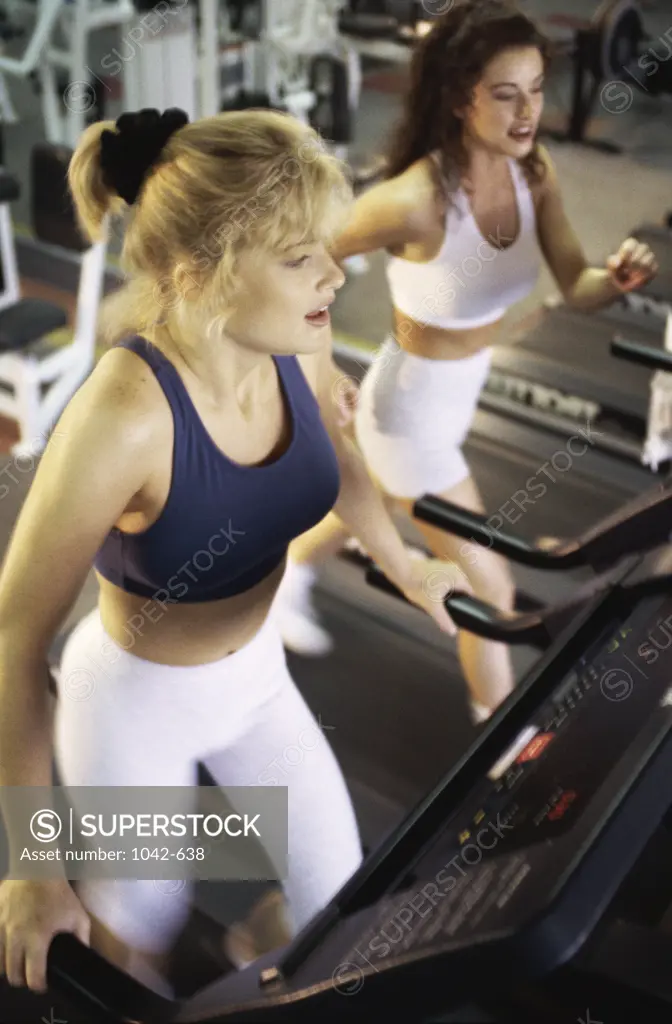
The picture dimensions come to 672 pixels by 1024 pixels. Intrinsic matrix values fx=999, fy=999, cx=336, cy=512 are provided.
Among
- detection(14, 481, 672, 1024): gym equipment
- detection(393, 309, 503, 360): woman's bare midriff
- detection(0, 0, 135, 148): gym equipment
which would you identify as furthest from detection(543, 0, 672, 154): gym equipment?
detection(14, 481, 672, 1024): gym equipment

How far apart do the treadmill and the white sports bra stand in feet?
2.75

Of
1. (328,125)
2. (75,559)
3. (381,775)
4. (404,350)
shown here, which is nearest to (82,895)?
(75,559)

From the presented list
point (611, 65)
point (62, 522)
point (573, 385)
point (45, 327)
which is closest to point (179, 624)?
point (62, 522)

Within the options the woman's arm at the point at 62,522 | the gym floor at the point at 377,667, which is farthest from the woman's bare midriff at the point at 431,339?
the woman's arm at the point at 62,522

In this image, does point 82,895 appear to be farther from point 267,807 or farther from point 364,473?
point 364,473

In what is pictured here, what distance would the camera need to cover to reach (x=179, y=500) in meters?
1.29

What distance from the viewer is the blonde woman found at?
115 centimetres

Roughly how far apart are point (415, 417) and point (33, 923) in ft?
4.65

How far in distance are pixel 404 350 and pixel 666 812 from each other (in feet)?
4.54

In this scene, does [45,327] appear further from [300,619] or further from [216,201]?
[216,201]

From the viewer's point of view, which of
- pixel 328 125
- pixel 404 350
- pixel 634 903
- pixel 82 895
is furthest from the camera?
pixel 328 125

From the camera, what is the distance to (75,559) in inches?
46.9

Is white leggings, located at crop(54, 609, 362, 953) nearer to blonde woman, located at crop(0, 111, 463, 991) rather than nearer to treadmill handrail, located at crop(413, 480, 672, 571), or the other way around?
blonde woman, located at crop(0, 111, 463, 991)

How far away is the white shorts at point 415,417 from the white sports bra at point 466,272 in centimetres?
11
